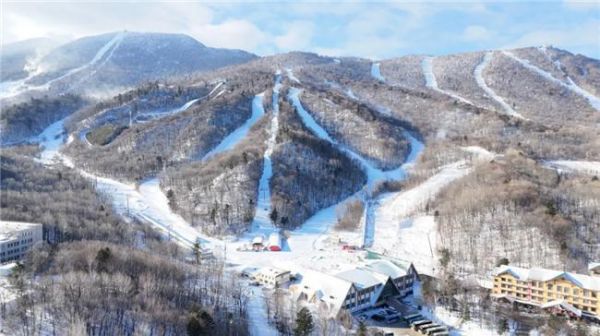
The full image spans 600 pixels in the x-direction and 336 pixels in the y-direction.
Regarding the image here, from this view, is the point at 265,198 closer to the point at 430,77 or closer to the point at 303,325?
the point at 303,325

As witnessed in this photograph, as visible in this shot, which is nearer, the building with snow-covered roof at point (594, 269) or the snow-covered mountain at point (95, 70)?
the building with snow-covered roof at point (594, 269)

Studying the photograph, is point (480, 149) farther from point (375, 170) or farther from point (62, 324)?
point (62, 324)

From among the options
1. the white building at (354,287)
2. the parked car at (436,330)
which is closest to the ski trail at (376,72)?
the white building at (354,287)

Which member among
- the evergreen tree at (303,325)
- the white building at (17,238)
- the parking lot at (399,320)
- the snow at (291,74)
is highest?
the snow at (291,74)

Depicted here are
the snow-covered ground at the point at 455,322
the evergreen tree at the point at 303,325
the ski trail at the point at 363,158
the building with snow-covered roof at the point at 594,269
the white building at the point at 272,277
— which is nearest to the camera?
the evergreen tree at the point at 303,325

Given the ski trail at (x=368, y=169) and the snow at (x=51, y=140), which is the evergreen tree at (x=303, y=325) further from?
the snow at (x=51, y=140)

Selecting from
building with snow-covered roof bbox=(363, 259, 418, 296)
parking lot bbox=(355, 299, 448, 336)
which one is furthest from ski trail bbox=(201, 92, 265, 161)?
parking lot bbox=(355, 299, 448, 336)
